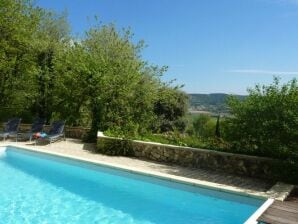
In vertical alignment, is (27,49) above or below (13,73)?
above

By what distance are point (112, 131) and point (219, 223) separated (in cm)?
792

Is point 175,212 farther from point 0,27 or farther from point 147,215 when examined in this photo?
point 0,27

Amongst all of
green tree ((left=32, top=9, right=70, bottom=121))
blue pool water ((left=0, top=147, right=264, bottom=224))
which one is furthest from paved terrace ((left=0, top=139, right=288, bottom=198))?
green tree ((left=32, top=9, right=70, bottom=121))

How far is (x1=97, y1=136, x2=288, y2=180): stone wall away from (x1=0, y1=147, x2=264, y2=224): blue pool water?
2.08 m

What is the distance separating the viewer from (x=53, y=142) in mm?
16828

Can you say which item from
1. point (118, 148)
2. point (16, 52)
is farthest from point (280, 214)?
point (16, 52)

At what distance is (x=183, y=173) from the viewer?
11617mm

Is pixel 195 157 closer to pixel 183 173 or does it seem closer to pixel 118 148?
pixel 183 173

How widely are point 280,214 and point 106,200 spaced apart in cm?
493

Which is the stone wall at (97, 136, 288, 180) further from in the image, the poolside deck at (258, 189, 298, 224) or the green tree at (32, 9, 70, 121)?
the green tree at (32, 9, 70, 121)

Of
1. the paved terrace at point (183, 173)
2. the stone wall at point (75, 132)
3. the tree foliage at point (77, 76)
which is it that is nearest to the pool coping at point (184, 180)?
the paved terrace at point (183, 173)

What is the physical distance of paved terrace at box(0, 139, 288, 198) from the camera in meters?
9.84

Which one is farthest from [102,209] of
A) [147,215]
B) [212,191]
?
[212,191]

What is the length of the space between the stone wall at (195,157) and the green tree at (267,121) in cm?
53
